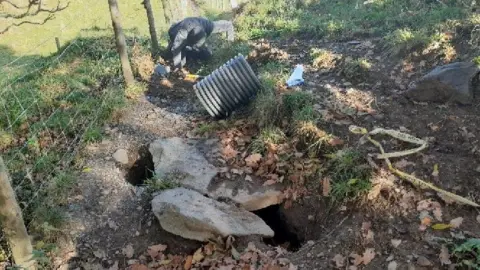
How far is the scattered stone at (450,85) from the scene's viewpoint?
5.77m

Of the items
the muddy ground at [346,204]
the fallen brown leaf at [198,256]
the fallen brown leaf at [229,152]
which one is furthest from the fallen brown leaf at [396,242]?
the fallen brown leaf at [229,152]

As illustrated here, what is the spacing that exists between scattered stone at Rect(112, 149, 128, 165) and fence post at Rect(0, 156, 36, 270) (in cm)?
192

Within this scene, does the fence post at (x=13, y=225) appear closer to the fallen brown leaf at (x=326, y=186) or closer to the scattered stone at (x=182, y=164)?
the scattered stone at (x=182, y=164)

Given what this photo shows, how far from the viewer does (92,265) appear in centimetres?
420

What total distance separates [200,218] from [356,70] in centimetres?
411

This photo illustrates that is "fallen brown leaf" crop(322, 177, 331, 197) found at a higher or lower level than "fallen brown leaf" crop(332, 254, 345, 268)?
higher

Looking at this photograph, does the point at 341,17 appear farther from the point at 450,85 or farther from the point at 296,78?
the point at 450,85

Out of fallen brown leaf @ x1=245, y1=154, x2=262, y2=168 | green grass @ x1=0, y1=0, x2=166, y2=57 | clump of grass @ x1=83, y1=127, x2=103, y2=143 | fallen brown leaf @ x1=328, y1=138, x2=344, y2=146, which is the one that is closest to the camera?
fallen brown leaf @ x1=328, y1=138, x2=344, y2=146

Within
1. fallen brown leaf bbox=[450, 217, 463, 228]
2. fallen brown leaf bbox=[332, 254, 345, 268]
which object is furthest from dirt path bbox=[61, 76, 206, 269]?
fallen brown leaf bbox=[450, 217, 463, 228]

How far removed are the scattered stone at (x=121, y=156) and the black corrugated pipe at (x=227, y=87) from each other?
1.42 meters

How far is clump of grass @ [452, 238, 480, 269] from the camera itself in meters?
3.57

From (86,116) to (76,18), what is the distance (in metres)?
12.2

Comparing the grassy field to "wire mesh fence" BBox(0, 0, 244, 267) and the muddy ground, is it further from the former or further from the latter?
the muddy ground

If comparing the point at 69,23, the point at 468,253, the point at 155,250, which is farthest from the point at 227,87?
the point at 69,23
